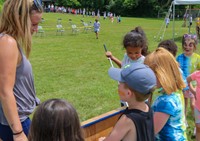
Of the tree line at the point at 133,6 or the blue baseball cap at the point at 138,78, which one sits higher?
the tree line at the point at 133,6

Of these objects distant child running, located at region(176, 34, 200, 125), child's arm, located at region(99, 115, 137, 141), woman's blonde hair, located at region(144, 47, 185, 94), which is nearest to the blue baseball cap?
child's arm, located at region(99, 115, 137, 141)

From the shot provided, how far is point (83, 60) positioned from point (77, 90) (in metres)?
4.24

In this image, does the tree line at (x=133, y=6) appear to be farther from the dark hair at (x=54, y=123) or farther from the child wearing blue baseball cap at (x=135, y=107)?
the dark hair at (x=54, y=123)

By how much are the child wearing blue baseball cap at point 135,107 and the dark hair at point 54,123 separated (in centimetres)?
35

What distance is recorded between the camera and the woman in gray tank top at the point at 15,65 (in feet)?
6.43

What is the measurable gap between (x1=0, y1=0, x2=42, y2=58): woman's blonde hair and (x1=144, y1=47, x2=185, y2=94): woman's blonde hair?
37.2 inches

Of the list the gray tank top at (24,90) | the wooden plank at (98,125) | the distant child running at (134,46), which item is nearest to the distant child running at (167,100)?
the wooden plank at (98,125)

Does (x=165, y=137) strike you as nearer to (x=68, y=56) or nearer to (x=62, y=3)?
(x=68, y=56)

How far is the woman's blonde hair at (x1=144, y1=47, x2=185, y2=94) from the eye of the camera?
238cm

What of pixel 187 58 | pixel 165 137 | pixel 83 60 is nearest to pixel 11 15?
pixel 165 137

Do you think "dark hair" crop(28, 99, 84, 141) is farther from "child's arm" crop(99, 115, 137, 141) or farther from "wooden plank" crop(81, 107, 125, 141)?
"wooden plank" crop(81, 107, 125, 141)

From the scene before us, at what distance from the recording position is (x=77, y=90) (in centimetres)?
721

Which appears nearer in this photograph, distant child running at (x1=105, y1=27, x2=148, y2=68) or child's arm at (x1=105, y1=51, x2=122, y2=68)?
distant child running at (x1=105, y1=27, x2=148, y2=68)

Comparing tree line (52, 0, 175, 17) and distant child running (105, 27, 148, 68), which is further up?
tree line (52, 0, 175, 17)
